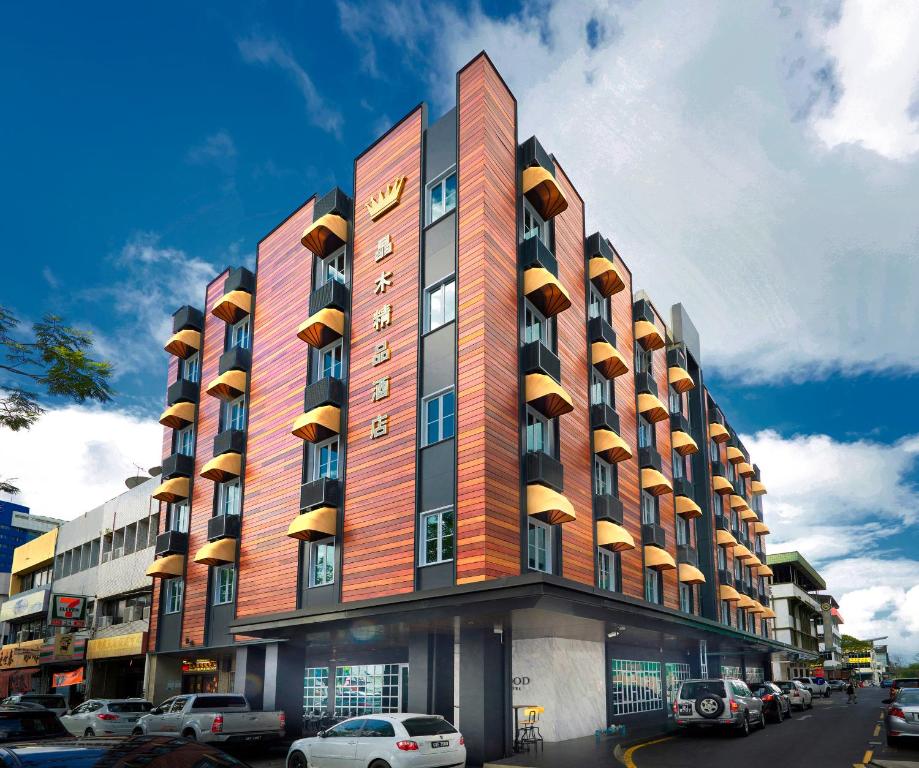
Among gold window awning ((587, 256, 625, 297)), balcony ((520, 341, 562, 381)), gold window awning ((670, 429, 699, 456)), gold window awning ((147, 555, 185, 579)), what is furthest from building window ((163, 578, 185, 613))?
gold window awning ((670, 429, 699, 456))

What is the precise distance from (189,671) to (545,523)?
787 inches

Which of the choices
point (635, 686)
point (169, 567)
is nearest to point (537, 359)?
point (635, 686)

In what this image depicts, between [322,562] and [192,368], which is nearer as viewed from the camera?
[322,562]

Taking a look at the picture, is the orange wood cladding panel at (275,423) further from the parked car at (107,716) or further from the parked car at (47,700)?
the parked car at (47,700)

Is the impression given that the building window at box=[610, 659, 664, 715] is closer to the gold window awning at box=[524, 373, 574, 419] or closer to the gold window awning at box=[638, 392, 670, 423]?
the gold window awning at box=[638, 392, 670, 423]

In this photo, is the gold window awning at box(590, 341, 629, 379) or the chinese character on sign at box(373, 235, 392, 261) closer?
the chinese character on sign at box(373, 235, 392, 261)

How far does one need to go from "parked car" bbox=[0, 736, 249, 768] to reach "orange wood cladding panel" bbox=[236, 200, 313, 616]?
74.8 ft

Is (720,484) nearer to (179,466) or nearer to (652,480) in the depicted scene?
(652,480)

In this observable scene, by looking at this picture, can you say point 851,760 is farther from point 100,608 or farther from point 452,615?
point 100,608

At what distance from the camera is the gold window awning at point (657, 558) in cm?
3425

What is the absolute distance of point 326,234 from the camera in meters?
31.1

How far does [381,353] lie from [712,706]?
15951 mm

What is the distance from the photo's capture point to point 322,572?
27.5 metres

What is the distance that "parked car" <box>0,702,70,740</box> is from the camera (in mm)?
14511
